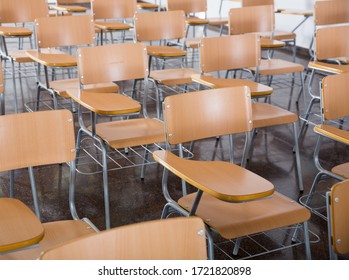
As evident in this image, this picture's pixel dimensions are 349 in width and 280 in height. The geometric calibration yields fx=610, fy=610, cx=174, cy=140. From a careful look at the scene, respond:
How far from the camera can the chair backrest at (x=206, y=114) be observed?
275 centimetres

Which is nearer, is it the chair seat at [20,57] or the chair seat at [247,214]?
the chair seat at [247,214]

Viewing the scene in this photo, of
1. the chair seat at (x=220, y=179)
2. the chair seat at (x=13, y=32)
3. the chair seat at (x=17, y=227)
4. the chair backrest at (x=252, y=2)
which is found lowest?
the chair seat at (x=17, y=227)

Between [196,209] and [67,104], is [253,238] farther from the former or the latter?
[67,104]

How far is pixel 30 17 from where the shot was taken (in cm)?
576

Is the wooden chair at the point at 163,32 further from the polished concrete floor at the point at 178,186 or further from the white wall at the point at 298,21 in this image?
the white wall at the point at 298,21

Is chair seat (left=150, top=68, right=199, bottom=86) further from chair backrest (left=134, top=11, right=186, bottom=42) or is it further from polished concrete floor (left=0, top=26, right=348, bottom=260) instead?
polished concrete floor (left=0, top=26, right=348, bottom=260)

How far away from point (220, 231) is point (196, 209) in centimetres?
19

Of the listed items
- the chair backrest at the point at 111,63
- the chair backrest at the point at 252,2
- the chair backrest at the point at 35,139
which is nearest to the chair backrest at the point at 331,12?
the chair backrest at the point at 252,2

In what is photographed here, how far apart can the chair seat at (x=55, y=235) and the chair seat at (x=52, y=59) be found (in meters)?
2.36

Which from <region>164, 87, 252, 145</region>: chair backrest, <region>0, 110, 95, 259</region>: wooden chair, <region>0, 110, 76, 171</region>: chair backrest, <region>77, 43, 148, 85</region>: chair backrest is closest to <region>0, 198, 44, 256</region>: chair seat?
<region>0, 110, 95, 259</region>: wooden chair

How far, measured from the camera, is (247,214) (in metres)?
2.56

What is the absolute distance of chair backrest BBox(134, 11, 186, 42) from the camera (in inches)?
198

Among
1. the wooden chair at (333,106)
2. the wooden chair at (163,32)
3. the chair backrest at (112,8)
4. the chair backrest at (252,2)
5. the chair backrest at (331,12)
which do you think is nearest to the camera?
the wooden chair at (333,106)
